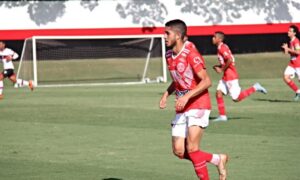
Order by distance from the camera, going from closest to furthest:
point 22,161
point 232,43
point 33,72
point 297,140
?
point 22,161 < point 297,140 < point 33,72 < point 232,43

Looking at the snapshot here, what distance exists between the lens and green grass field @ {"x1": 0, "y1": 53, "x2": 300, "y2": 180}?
1175cm

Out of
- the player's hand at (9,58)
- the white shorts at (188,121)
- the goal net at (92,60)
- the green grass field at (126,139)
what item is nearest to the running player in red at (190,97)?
the white shorts at (188,121)

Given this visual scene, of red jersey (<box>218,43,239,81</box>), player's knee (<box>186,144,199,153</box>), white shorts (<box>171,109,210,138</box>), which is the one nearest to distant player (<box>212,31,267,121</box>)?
red jersey (<box>218,43,239,81</box>)

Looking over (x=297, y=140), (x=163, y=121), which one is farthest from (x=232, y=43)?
(x=297, y=140)

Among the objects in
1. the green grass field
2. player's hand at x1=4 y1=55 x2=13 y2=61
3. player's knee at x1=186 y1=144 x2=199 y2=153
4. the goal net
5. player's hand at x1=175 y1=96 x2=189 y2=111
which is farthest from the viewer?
the goal net

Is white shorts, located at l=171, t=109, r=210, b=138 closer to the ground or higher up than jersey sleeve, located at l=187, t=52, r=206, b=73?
closer to the ground

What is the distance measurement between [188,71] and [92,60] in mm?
29995

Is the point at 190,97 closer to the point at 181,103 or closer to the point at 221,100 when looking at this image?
the point at 181,103

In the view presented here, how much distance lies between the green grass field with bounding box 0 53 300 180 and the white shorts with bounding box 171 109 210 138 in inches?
54.7

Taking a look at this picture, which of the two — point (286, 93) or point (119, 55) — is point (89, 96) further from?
point (119, 55)

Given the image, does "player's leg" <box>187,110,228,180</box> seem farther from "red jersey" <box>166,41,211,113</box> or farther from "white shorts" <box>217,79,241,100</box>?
"white shorts" <box>217,79,241,100</box>

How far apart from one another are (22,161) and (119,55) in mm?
27761

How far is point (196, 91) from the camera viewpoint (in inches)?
383

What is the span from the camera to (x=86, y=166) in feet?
40.2
